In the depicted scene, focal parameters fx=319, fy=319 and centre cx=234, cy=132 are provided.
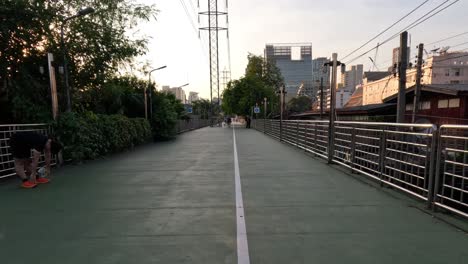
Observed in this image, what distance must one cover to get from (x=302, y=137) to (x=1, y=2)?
37.0ft

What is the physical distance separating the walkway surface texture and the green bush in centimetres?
292

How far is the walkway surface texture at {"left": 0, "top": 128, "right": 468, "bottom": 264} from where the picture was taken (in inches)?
131

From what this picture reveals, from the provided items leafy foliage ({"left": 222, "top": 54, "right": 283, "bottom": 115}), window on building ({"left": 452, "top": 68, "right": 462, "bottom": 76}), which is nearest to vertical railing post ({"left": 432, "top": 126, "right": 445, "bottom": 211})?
leafy foliage ({"left": 222, "top": 54, "right": 283, "bottom": 115})

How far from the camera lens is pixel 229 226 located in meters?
4.16

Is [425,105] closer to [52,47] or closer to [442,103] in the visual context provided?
[442,103]

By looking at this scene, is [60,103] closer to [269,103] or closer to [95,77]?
[95,77]

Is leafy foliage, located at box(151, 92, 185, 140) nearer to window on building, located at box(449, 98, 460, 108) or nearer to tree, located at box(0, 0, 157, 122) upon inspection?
tree, located at box(0, 0, 157, 122)

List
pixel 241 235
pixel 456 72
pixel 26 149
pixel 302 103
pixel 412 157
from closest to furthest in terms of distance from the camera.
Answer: pixel 241 235 → pixel 412 157 → pixel 26 149 → pixel 456 72 → pixel 302 103

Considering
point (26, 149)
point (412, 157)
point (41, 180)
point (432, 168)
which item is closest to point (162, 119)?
point (41, 180)

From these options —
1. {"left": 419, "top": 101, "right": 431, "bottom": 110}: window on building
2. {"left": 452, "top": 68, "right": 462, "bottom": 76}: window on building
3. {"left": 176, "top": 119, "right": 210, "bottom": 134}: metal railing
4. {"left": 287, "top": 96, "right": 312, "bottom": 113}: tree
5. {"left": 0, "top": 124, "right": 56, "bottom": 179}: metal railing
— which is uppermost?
{"left": 452, "top": 68, "right": 462, "bottom": 76}: window on building

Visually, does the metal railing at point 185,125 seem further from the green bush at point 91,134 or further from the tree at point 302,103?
the tree at point 302,103

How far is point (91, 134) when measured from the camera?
10875 mm

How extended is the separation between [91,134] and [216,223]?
8135mm

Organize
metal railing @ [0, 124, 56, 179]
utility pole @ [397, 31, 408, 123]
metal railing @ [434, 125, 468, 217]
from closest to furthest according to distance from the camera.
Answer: metal railing @ [434, 125, 468, 217], metal railing @ [0, 124, 56, 179], utility pole @ [397, 31, 408, 123]
